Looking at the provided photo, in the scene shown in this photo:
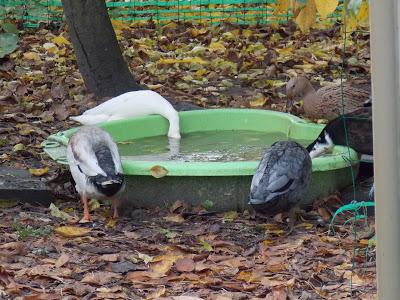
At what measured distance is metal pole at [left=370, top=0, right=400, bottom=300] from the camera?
273 cm

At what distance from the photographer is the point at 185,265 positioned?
199 inches

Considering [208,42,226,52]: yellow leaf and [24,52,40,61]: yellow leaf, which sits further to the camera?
[208,42,226,52]: yellow leaf

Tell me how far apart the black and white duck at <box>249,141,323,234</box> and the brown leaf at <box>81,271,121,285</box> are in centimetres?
111

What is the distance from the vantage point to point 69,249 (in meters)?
5.39

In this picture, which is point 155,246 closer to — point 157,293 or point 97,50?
point 157,293

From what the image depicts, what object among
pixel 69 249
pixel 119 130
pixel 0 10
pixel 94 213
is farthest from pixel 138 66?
pixel 69 249

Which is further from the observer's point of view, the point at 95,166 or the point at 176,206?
the point at 176,206

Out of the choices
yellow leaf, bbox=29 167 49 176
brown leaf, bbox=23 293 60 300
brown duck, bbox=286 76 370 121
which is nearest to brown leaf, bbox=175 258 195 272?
brown leaf, bbox=23 293 60 300

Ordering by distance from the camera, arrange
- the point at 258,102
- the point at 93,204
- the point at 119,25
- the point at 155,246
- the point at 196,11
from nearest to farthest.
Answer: the point at 155,246
the point at 93,204
the point at 258,102
the point at 119,25
the point at 196,11

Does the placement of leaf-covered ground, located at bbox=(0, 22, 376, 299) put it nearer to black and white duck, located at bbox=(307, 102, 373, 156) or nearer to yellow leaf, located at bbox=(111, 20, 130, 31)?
black and white duck, located at bbox=(307, 102, 373, 156)

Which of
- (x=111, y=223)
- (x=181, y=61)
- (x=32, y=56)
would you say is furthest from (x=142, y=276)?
(x=32, y=56)

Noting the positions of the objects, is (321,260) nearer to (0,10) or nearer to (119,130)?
(119,130)

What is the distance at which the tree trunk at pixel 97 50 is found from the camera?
354 inches

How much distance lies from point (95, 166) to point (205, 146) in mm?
1662
